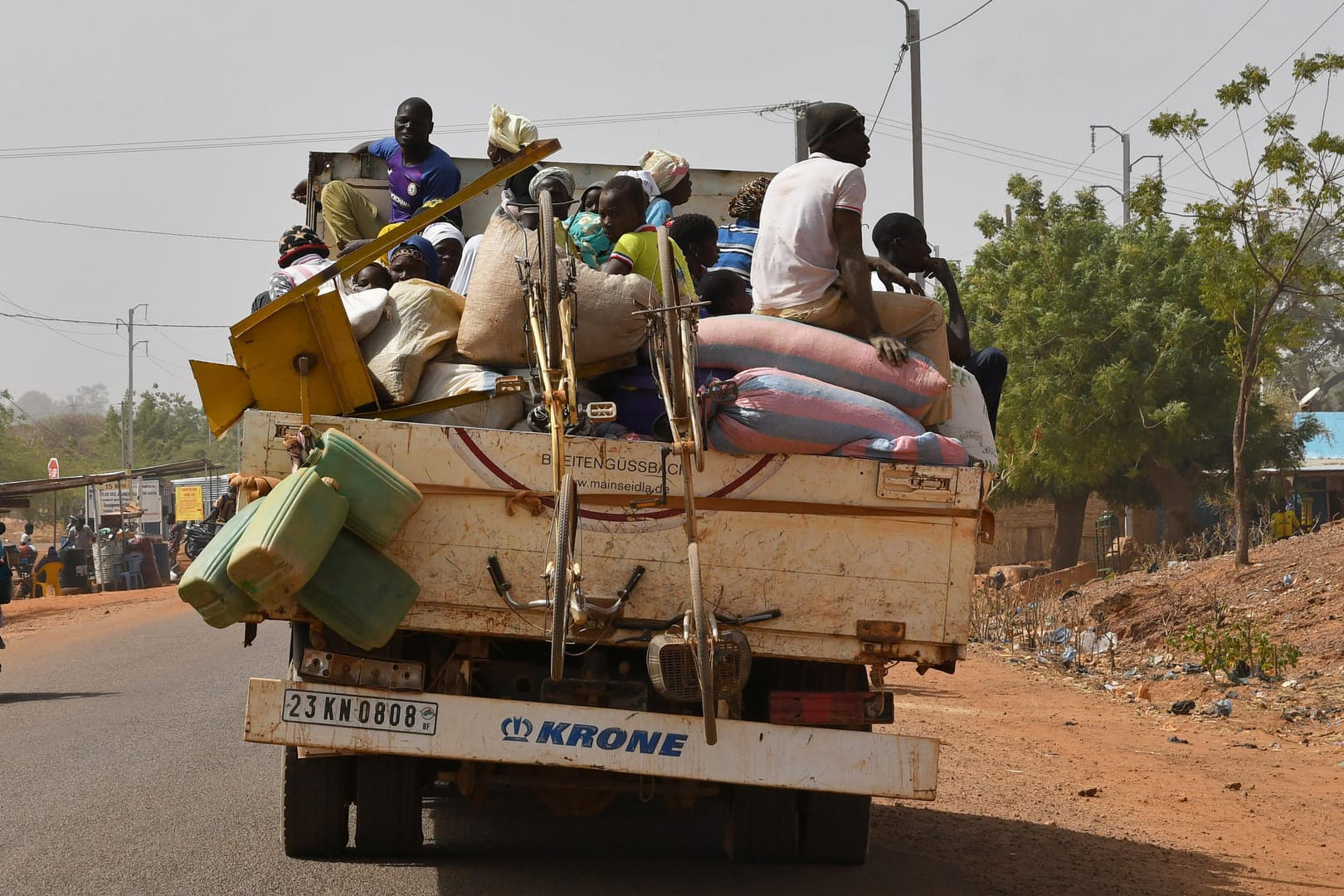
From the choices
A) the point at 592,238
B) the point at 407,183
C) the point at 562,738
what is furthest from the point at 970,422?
the point at 407,183

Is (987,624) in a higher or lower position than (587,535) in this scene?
lower

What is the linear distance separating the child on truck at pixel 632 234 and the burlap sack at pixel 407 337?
580mm

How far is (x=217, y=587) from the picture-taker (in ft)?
12.8

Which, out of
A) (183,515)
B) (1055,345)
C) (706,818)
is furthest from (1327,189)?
(183,515)

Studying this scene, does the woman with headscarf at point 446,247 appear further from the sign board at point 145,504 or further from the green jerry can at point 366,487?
the sign board at point 145,504

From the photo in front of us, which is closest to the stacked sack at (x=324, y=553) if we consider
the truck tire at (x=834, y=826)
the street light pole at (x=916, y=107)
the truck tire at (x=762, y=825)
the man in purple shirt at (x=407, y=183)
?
the truck tire at (x=762, y=825)

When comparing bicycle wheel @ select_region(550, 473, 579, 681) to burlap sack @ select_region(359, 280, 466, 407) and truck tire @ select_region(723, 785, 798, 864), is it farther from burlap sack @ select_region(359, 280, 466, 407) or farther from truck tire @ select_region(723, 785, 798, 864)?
truck tire @ select_region(723, 785, 798, 864)

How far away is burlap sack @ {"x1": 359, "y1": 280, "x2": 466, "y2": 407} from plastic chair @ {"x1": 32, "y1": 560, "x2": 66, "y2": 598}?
2575 centimetres

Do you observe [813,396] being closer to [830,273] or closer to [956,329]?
[830,273]

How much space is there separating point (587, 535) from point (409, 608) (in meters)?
0.55

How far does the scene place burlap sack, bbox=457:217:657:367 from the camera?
4.66 metres

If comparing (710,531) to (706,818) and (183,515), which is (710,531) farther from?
(183,515)

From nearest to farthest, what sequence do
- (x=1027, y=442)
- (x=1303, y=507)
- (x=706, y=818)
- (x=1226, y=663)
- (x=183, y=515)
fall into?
(x=706, y=818)
(x=1226, y=663)
(x=1027, y=442)
(x=1303, y=507)
(x=183, y=515)

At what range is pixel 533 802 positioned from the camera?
641 centimetres
